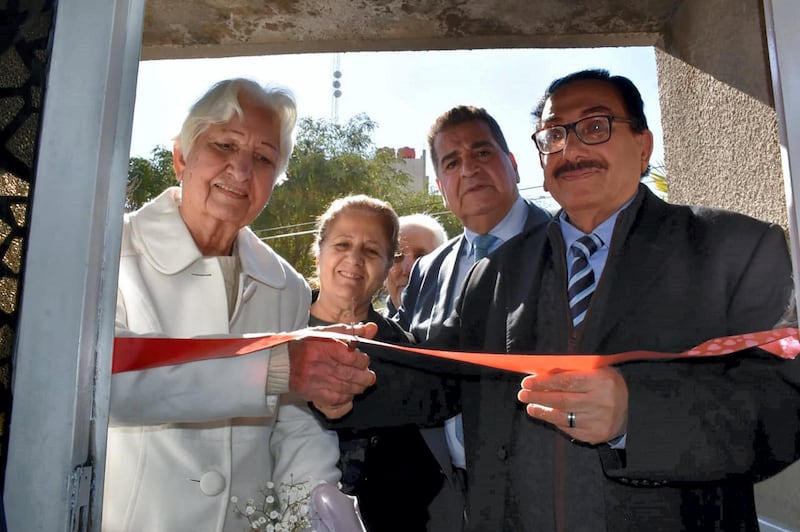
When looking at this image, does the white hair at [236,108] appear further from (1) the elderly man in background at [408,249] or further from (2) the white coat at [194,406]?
(1) the elderly man in background at [408,249]

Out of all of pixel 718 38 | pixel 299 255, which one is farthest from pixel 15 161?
pixel 718 38

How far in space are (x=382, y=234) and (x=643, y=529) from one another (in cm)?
167

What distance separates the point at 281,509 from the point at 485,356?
2.99 feet

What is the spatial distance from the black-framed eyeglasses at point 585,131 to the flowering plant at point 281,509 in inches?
65.8

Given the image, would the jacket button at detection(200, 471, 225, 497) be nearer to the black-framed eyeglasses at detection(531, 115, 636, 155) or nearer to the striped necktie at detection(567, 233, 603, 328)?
the striped necktie at detection(567, 233, 603, 328)

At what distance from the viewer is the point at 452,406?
2404mm

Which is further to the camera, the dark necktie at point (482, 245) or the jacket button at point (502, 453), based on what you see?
the dark necktie at point (482, 245)

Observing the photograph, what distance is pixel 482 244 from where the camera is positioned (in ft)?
11.0

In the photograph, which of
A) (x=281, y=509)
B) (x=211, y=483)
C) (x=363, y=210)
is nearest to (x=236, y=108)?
(x=363, y=210)

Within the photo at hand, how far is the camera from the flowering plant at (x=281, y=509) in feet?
6.54

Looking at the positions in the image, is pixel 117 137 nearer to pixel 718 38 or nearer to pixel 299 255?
pixel 299 255

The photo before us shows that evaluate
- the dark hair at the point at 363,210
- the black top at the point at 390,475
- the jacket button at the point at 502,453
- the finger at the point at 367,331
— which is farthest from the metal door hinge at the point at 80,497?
the dark hair at the point at 363,210

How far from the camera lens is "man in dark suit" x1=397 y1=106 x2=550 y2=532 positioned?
3316 mm

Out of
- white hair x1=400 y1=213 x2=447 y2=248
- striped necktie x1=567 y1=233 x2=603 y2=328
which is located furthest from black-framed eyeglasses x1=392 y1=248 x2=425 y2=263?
striped necktie x1=567 y1=233 x2=603 y2=328
